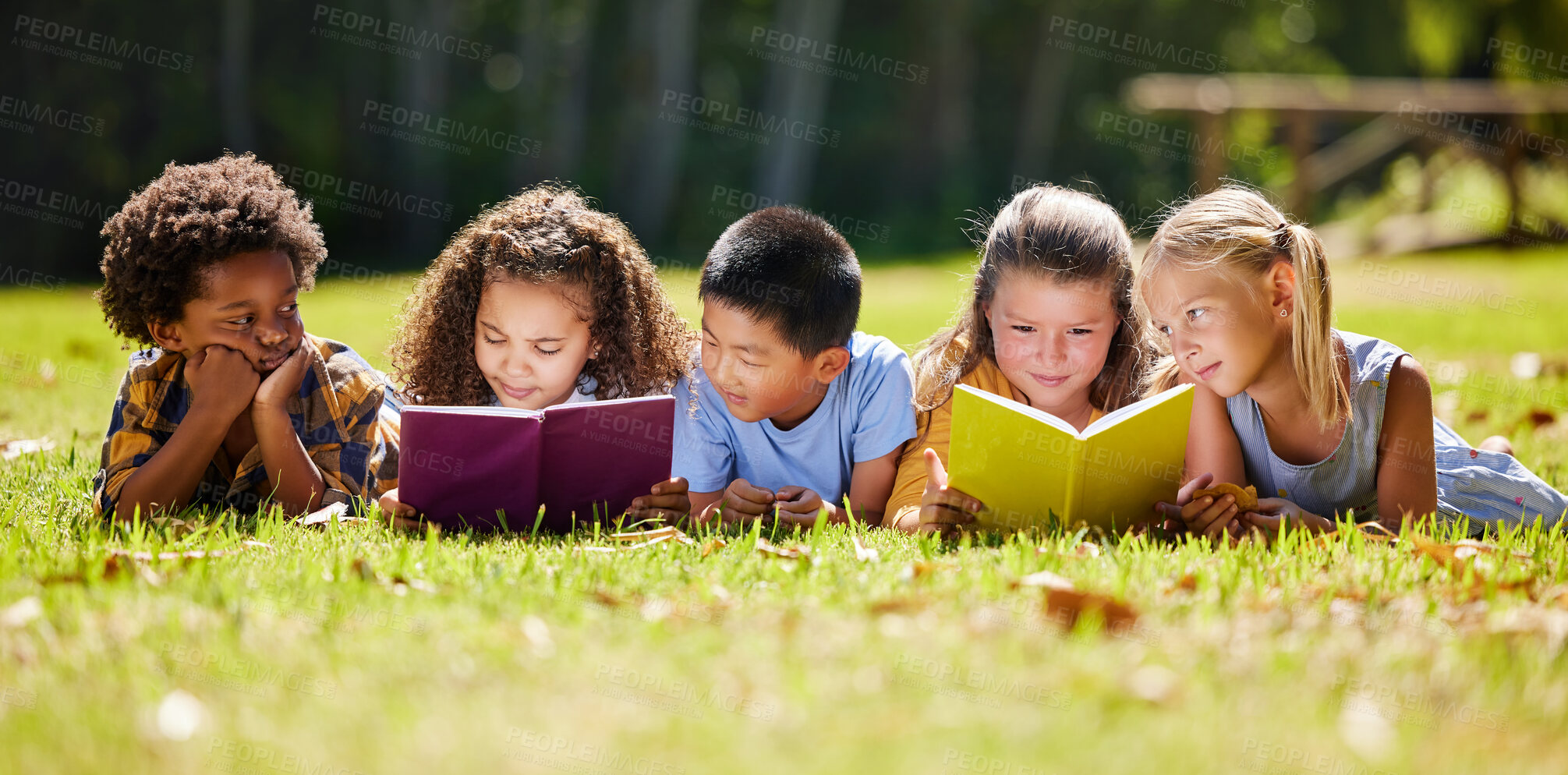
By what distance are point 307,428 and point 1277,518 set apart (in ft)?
10.9

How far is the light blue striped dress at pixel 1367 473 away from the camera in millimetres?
3877

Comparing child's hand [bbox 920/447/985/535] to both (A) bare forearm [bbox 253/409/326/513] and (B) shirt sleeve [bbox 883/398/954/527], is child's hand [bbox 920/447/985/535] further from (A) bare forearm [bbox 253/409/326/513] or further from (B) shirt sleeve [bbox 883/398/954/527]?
(A) bare forearm [bbox 253/409/326/513]

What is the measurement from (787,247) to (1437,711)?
2575mm

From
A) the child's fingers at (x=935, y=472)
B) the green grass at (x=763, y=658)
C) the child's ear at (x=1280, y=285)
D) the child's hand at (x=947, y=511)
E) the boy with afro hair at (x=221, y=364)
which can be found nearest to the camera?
the green grass at (x=763, y=658)

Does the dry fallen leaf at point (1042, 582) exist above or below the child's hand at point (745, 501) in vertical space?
above

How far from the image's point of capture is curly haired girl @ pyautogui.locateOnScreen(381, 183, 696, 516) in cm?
419

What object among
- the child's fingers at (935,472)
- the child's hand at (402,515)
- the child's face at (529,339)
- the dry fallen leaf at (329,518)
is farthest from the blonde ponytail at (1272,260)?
the dry fallen leaf at (329,518)

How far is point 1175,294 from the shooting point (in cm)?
375

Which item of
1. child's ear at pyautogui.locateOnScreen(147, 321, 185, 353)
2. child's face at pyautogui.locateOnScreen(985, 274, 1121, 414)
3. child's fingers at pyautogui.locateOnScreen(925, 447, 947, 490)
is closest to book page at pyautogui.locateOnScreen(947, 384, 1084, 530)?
child's fingers at pyautogui.locateOnScreen(925, 447, 947, 490)

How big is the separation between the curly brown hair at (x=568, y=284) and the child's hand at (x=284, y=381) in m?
0.51

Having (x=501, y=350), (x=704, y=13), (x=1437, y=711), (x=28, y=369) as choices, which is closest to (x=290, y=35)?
(x=704, y=13)

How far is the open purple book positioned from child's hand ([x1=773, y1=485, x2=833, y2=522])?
42 cm

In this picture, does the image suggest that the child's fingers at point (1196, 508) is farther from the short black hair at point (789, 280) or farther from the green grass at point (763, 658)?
the short black hair at point (789, 280)

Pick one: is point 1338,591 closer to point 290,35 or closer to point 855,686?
point 855,686
